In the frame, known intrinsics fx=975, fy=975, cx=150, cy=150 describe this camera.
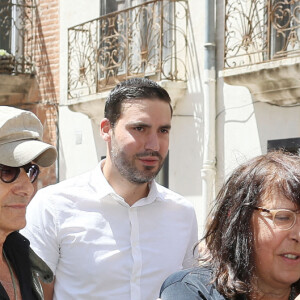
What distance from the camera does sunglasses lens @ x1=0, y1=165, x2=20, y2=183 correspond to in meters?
3.07

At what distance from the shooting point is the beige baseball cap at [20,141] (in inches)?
119

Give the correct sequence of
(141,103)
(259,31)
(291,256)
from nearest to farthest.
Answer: (291,256) < (141,103) < (259,31)

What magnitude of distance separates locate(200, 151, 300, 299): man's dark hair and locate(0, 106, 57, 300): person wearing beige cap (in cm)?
60

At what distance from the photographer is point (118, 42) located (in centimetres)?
1413

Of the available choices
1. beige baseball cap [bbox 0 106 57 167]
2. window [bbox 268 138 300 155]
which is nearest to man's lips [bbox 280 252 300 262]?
beige baseball cap [bbox 0 106 57 167]

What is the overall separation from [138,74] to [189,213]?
9.10m

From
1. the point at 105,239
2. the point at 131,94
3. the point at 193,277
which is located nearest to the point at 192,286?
the point at 193,277

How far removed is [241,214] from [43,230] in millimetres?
1514

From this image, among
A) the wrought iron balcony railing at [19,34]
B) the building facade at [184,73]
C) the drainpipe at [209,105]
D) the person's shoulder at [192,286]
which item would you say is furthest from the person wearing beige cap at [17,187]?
the wrought iron balcony railing at [19,34]

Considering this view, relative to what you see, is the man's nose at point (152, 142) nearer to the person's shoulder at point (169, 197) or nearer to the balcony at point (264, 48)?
the person's shoulder at point (169, 197)

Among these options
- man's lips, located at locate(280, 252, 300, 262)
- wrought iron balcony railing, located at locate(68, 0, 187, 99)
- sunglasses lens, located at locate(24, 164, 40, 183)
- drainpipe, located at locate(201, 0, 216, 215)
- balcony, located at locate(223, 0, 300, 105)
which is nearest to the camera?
man's lips, located at locate(280, 252, 300, 262)

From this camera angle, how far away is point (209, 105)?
40.4 ft

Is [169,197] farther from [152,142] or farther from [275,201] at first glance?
[275,201]

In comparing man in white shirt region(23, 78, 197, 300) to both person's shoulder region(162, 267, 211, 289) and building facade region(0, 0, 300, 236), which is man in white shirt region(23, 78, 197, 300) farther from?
building facade region(0, 0, 300, 236)
